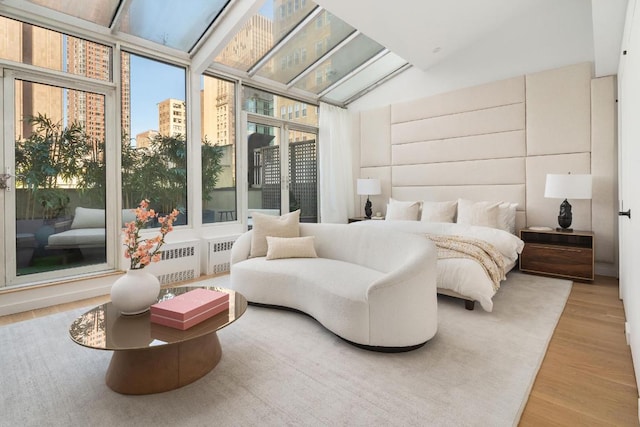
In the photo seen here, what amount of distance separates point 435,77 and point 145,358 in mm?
5325

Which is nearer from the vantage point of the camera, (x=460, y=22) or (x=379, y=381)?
(x=379, y=381)

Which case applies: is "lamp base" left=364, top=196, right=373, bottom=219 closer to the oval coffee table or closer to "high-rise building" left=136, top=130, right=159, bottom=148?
"high-rise building" left=136, top=130, right=159, bottom=148

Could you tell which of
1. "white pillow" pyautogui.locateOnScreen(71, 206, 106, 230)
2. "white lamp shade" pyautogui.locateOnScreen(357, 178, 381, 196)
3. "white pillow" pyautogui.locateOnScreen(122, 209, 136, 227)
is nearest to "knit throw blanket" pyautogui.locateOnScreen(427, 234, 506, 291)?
"white lamp shade" pyautogui.locateOnScreen(357, 178, 381, 196)

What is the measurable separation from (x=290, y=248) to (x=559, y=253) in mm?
3169

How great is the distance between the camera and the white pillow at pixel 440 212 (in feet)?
15.3

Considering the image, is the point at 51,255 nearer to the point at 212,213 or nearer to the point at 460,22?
the point at 212,213

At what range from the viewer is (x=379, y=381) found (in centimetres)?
187

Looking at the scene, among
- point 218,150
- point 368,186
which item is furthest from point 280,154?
point 368,186

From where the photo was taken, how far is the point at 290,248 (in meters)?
3.25

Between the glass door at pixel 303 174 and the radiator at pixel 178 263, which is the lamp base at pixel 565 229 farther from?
the radiator at pixel 178 263

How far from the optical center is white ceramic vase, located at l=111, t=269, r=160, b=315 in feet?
6.33

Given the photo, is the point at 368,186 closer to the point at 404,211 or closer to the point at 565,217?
the point at 404,211

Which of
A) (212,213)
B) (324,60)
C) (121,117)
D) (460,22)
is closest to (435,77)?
(460,22)

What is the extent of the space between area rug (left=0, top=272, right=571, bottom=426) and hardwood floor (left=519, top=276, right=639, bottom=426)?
78 mm
